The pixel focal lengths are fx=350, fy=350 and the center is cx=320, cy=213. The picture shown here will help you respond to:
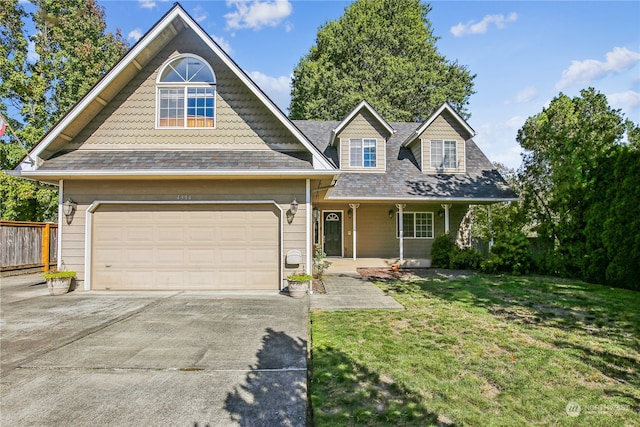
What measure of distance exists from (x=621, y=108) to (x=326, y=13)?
22.7 metres

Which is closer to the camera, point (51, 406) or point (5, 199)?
point (51, 406)

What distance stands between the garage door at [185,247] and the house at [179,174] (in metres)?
0.02

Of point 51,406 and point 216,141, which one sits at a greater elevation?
point 216,141

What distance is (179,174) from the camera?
26.1ft

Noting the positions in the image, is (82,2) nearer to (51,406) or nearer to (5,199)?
(5,199)

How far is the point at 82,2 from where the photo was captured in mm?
19656

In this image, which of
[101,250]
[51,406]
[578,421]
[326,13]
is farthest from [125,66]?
[326,13]

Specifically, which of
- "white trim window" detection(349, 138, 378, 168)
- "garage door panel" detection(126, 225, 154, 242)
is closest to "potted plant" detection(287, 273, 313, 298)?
"garage door panel" detection(126, 225, 154, 242)

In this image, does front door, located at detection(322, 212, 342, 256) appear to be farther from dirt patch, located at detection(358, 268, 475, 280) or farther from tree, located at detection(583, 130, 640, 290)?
tree, located at detection(583, 130, 640, 290)

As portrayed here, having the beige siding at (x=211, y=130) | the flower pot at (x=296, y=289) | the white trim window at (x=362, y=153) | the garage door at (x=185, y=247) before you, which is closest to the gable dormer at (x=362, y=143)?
the white trim window at (x=362, y=153)

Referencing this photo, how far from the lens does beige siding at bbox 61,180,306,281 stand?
331 inches

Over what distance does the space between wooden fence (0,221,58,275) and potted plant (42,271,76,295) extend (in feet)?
14.9

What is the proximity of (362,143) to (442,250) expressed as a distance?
213 inches

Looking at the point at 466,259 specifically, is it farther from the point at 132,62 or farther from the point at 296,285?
the point at 132,62
